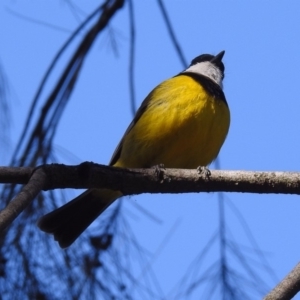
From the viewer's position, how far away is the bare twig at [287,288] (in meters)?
1.95

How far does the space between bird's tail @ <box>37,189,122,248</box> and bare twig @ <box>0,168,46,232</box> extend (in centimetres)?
65

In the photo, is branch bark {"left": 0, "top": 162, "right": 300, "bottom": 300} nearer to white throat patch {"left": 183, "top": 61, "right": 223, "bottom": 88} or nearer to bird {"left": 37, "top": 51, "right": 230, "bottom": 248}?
bird {"left": 37, "top": 51, "right": 230, "bottom": 248}

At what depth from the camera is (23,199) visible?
1931 millimetres

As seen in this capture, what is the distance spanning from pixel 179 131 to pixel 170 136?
5cm

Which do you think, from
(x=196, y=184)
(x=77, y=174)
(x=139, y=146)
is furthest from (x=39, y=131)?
(x=139, y=146)

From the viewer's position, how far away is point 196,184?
250 centimetres

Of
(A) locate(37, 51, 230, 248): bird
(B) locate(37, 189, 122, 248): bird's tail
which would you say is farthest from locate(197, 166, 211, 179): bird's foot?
(A) locate(37, 51, 230, 248): bird

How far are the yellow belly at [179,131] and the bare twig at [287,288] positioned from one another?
1.52 meters

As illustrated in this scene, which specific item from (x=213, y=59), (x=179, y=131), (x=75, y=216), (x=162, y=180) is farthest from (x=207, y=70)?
(x=162, y=180)

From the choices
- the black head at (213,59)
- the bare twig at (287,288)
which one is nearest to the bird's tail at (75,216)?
the bare twig at (287,288)

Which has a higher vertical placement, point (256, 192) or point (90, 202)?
point (90, 202)

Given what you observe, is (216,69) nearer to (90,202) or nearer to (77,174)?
(90,202)

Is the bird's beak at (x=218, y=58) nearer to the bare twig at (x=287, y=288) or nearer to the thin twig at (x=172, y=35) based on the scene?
the thin twig at (x=172, y=35)

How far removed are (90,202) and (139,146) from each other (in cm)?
45
